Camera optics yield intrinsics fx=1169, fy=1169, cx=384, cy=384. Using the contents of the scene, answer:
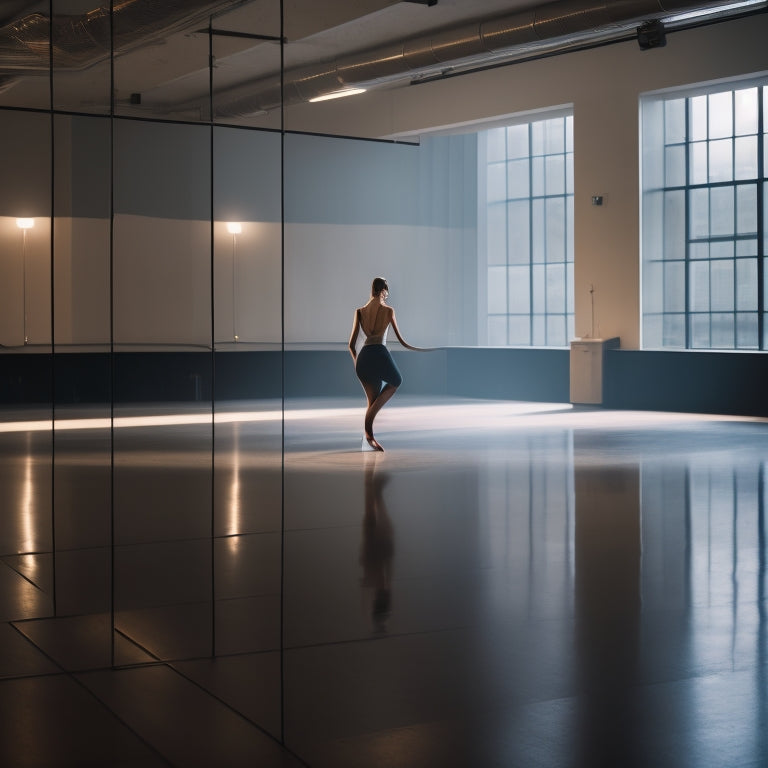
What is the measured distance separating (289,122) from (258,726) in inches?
698

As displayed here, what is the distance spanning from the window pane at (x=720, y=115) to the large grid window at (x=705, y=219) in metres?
0.01

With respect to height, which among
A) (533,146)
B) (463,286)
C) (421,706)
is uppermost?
(533,146)

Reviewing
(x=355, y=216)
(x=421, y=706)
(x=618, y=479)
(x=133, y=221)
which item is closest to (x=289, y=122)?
(x=355, y=216)

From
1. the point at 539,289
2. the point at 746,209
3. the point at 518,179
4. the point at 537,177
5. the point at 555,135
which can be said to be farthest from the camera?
the point at 518,179

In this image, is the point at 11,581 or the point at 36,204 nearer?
the point at 11,581

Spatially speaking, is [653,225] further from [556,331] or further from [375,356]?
[375,356]

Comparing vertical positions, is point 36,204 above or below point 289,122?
below

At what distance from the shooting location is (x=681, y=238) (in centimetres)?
1778

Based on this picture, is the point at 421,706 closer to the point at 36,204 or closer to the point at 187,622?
the point at 187,622

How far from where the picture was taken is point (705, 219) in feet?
57.7

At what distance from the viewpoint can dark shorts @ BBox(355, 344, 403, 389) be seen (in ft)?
39.3

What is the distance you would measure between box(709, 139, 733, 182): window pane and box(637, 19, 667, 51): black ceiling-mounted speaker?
317cm

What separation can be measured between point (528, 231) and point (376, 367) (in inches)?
376

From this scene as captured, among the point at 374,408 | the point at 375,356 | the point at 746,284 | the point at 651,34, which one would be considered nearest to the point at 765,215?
the point at 746,284
